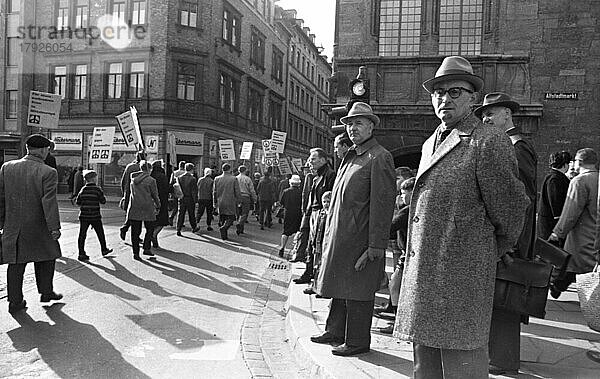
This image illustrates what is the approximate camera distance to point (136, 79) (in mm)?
31984

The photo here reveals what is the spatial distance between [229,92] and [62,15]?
11094mm

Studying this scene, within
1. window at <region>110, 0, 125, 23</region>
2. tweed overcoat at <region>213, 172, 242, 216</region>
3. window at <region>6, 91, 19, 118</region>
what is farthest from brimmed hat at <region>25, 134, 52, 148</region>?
window at <region>6, 91, 19, 118</region>

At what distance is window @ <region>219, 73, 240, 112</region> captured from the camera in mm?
35094

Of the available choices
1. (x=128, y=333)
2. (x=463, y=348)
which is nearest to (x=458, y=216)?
(x=463, y=348)

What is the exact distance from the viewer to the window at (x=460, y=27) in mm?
13688

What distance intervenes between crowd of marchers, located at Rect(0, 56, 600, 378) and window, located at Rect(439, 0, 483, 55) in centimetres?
564

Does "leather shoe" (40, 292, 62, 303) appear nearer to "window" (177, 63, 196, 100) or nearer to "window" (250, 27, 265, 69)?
"window" (177, 63, 196, 100)

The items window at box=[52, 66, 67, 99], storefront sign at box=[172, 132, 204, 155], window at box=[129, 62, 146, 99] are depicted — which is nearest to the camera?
storefront sign at box=[172, 132, 204, 155]

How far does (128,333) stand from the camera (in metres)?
5.70

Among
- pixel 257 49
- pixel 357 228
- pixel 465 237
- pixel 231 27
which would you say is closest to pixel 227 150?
pixel 231 27

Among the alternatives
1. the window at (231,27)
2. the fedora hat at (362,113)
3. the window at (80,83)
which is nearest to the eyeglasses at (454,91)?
the fedora hat at (362,113)

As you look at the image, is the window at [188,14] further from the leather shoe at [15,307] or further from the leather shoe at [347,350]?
A: the leather shoe at [347,350]

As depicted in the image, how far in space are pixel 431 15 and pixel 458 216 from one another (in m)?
12.4

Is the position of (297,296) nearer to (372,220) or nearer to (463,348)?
(372,220)
